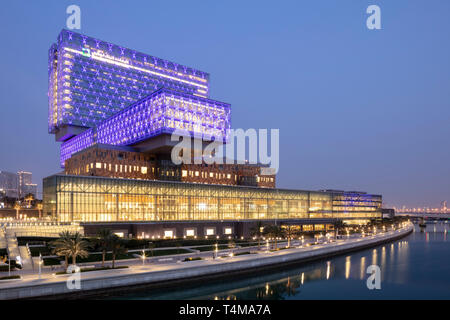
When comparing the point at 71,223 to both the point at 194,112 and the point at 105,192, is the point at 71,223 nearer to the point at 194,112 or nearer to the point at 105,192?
the point at 105,192

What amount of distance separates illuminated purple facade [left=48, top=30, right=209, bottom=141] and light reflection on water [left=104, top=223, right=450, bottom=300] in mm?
124944

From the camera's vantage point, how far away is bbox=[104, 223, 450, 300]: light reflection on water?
42.0m

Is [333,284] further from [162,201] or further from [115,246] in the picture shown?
[162,201]

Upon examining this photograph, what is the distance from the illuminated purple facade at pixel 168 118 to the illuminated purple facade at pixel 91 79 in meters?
19.0

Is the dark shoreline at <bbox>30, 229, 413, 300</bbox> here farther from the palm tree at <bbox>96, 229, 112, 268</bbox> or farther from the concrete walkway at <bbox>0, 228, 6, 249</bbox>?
the concrete walkway at <bbox>0, 228, 6, 249</bbox>

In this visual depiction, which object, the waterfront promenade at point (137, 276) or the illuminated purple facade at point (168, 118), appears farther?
the illuminated purple facade at point (168, 118)

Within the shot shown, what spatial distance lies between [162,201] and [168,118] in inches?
1356

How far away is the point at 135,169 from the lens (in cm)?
11900

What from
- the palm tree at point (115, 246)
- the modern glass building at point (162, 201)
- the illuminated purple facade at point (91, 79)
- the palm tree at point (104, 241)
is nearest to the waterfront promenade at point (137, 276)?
the palm tree at point (115, 246)

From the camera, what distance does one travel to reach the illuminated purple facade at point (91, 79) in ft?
500

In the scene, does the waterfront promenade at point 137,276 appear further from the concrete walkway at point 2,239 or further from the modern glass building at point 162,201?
the modern glass building at point 162,201

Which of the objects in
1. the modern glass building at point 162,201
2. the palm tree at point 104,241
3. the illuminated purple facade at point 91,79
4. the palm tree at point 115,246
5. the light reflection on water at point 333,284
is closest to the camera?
the light reflection on water at point 333,284

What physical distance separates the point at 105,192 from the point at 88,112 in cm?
8728

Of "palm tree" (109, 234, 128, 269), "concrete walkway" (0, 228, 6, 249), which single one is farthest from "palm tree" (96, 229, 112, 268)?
"concrete walkway" (0, 228, 6, 249)
